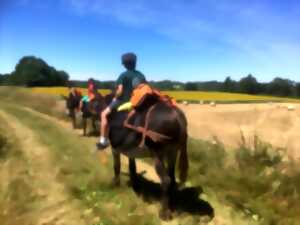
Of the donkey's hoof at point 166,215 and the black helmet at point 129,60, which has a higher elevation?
the black helmet at point 129,60

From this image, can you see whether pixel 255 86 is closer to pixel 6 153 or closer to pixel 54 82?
pixel 54 82

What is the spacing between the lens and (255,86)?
71562mm

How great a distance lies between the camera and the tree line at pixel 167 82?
60.8 m

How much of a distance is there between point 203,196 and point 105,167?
3018mm

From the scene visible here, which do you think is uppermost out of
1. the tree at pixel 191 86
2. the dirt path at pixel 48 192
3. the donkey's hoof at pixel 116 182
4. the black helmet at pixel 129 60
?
the black helmet at pixel 129 60

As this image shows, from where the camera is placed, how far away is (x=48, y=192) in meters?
8.33

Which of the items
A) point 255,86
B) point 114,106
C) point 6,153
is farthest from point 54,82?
point 114,106

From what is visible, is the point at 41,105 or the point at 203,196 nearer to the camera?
the point at 203,196


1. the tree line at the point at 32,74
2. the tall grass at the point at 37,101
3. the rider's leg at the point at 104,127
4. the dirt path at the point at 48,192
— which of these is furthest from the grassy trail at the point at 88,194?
the tree line at the point at 32,74

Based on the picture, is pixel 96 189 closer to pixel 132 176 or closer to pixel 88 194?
pixel 88 194

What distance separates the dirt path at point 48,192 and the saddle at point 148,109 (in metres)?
1.60

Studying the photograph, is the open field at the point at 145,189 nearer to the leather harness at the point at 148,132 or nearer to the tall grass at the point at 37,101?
the leather harness at the point at 148,132

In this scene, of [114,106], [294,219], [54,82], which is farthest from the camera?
[54,82]

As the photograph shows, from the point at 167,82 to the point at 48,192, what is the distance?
50448 mm
